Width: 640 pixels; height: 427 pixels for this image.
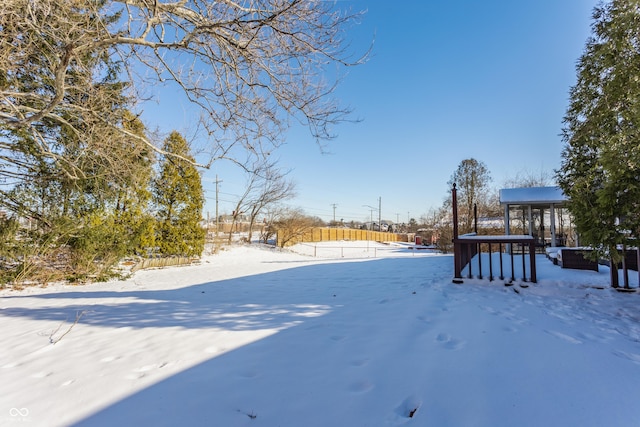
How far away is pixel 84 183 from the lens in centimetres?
734

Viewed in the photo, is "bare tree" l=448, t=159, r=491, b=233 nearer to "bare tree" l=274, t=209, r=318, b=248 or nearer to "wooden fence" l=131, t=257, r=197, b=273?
"bare tree" l=274, t=209, r=318, b=248

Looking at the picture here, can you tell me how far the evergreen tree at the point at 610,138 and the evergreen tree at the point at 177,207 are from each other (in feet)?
34.9

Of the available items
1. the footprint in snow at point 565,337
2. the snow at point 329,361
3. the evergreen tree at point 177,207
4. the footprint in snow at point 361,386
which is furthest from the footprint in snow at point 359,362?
the evergreen tree at point 177,207

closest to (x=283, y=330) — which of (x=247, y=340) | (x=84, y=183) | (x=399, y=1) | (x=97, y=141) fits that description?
(x=247, y=340)

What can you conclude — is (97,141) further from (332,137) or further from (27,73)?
(332,137)

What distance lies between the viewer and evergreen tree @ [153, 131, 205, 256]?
1062 cm

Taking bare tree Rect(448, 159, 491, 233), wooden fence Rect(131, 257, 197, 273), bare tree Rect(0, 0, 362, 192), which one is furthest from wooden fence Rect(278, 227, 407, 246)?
bare tree Rect(0, 0, 362, 192)

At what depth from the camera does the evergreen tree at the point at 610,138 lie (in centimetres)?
404

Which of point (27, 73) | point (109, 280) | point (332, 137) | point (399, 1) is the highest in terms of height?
point (399, 1)

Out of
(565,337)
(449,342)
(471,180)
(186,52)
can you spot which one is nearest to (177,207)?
(186,52)

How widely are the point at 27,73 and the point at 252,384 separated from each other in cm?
699

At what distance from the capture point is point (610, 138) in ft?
13.6

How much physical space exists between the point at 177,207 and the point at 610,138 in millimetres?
11651

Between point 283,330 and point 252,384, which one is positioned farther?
point 283,330
